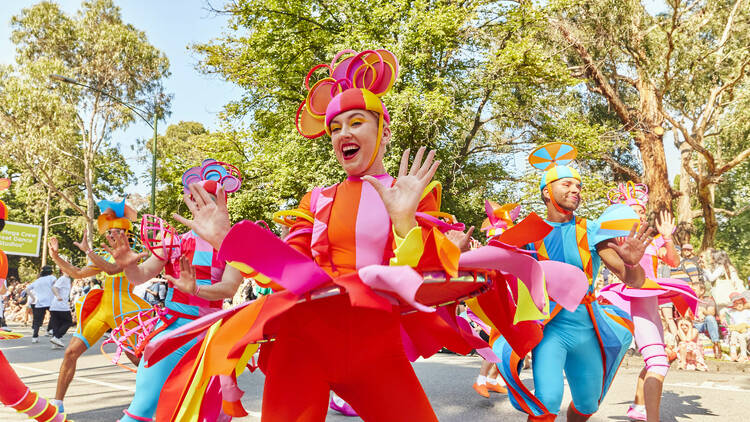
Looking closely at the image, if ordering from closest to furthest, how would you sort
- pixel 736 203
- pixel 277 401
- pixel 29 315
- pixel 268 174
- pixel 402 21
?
1. pixel 277 401
2. pixel 402 21
3. pixel 268 174
4. pixel 29 315
5. pixel 736 203

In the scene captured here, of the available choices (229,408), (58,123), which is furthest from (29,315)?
(229,408)

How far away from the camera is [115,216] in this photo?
5031 millimetres

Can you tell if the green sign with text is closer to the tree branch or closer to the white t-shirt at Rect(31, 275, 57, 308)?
the white t-shirt at Rect(31, 275, 57, 308)

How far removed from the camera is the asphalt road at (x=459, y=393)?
17.9 feet

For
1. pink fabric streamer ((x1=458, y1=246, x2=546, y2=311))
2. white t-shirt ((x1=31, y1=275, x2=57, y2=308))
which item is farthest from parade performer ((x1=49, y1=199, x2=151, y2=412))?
white t-shirt ((x1=31, y1=275, x2=57, y2=308))

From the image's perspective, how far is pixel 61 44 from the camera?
2586 cm

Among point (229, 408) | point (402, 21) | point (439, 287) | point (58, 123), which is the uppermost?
point (402, 21)

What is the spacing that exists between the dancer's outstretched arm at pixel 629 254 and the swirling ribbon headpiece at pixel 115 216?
12.6 ft

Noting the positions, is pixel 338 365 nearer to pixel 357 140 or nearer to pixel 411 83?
pixel 357 140

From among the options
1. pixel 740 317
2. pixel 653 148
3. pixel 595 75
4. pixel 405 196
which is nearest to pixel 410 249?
pixel 405 196

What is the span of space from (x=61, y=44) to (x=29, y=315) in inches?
479

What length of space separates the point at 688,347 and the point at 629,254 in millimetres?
7368

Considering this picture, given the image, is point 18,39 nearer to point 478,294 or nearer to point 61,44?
point 61,44

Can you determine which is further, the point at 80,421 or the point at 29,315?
the point at 29,315
